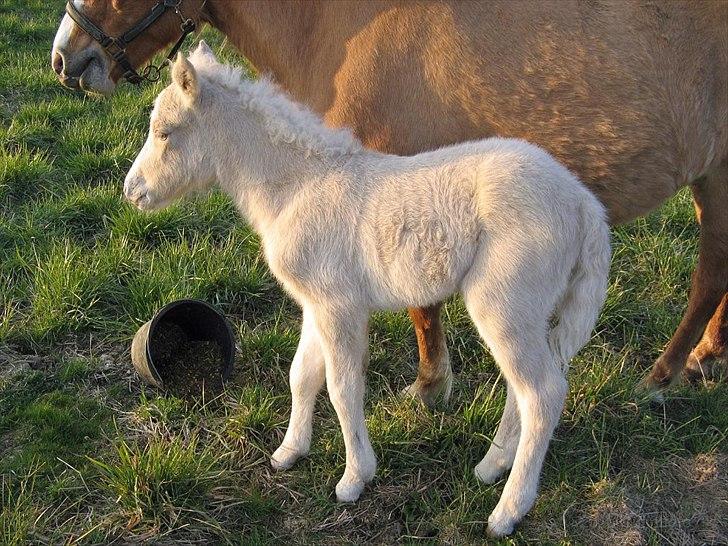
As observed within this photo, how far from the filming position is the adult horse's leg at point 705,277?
373 centimetres

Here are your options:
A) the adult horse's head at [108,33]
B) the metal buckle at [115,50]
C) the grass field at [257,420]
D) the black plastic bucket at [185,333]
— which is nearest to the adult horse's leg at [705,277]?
the grass field at [257,420]

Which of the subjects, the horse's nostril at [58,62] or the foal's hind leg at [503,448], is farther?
the horse's nostril at [58,62]

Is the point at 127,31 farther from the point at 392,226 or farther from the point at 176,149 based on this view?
the point at 392,226

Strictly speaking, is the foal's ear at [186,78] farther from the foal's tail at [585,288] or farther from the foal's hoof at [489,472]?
the foal's hoof at [489,472]

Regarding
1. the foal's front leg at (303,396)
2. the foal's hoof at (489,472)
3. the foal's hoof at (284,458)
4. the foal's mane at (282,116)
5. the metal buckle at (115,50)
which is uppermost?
the metal buckle at (115,50)

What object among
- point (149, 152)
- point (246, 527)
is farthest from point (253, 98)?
point (246, 527)

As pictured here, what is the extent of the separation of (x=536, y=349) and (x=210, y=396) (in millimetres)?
1661

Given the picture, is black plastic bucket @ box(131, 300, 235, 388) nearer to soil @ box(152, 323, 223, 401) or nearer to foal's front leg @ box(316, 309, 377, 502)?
soil @ box(152, 323, 223, 401)

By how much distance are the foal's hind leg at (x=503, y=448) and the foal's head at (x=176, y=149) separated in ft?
5.32

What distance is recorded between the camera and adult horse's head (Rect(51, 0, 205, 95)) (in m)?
3.54

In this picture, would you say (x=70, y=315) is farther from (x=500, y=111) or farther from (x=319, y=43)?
(x=500, y=111)

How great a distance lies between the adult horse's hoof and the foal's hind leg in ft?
1.66

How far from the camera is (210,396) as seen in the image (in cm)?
368

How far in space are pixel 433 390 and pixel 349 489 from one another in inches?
31.8
